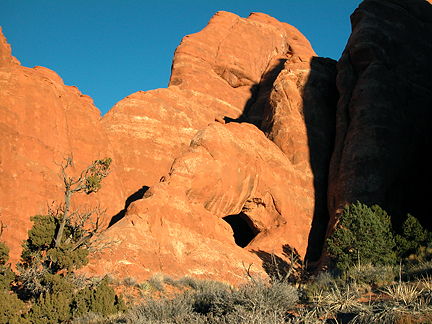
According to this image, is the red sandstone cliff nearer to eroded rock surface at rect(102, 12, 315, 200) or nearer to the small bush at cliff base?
eroded rock surface at rect(102, 12, 315, 200)

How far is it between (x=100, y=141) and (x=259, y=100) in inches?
900

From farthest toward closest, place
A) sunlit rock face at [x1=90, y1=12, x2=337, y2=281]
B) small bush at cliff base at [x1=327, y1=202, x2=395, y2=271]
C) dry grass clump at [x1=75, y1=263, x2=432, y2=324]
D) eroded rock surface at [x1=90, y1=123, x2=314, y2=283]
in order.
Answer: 1. sunlit rock face at [x1=90, y1=12, x2=337, y2=281]
2. eroded rock surface at [x1=90, y1=123, x2=314, y2=283]
3. small bush at cliff base at [x1=327, y1=202, x2=395, y2=271]
4. dry grass clump at [x1=75, y1=263, x2=432, y2=324]

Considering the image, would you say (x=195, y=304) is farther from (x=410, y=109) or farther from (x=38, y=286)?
(x=410, y=109)

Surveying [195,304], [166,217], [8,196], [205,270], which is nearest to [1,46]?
[8,196]

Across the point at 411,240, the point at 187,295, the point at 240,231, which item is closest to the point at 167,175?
the point at 240,231

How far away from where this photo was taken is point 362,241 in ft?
62.1

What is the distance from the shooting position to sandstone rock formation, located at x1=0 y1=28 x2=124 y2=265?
1938cm

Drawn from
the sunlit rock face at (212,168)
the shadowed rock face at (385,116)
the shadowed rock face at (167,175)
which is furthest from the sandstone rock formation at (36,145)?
the shadowed rock face at (385,116)

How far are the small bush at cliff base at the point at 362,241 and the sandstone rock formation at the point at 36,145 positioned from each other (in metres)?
14.9

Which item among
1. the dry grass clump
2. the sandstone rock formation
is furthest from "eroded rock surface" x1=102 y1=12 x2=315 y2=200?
the dry grass clump

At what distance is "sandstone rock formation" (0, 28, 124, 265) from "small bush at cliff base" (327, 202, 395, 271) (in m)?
14.9

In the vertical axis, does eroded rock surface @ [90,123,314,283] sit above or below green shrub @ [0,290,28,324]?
above

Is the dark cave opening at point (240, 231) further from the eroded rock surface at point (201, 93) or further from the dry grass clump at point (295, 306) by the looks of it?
the dry grass clump at point (295, 306)

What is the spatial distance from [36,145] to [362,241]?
63.5ft
